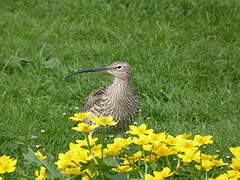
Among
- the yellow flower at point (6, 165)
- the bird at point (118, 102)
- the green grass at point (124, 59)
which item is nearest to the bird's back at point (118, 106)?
the bird at point (118, 102)

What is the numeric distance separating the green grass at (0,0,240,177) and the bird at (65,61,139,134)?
0.37 meters

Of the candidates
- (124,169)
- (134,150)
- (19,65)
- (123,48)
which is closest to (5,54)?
(19,65)

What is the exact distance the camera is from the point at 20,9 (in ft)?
26.5

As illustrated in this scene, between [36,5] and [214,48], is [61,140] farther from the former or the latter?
[36,5]

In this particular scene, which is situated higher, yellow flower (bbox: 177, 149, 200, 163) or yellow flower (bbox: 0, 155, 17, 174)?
yellow flower (bbox: 177, 149, 200, 163)

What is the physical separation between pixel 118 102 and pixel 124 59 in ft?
6.25

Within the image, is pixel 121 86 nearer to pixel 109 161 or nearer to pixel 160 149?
pixel 160 149

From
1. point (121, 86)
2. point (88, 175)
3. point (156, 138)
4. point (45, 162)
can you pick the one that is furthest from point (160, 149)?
point (121, 86)

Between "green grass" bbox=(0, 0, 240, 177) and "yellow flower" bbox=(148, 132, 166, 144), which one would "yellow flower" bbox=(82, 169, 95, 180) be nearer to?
"yellow flower" bbox=(148, 132, 166, 144)

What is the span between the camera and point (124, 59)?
668 cm

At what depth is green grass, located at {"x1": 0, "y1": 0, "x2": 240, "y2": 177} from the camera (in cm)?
537

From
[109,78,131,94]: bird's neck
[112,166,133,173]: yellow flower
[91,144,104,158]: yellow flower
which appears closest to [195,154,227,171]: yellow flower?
[112,166,133,173]: yellow flower

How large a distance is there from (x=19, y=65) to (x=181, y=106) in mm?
1750

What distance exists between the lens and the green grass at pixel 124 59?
5.37 m
